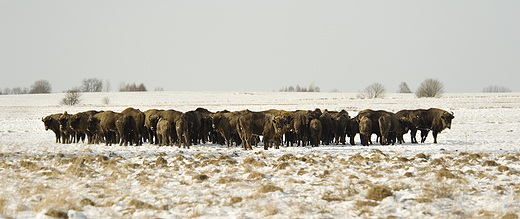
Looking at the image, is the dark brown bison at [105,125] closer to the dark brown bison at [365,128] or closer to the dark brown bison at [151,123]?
the dark brown bison at [151,123]

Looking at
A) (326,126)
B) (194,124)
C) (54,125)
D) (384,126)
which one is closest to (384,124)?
(384,126)

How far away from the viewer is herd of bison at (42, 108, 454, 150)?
18.7 m

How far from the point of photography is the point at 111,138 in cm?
2270

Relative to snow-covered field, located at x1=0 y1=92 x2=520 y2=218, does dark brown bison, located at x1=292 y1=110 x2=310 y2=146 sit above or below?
above

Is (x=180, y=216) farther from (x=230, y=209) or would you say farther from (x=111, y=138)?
(x=111, y=138)

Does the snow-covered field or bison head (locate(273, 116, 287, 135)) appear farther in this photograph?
bison head (locate(273, 116, 287, 135))

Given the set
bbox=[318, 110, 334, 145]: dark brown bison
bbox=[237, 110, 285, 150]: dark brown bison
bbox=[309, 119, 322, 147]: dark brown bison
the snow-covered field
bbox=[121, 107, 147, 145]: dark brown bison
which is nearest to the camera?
the snow-covered field

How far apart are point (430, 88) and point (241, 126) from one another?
213ft

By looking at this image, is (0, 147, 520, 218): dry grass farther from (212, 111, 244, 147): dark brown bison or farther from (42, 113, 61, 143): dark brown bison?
(42, 113, 61, 143): dark brown bison

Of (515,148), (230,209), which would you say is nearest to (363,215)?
(230,209)

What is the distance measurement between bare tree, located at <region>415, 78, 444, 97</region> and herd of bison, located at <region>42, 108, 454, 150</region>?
57.0 m

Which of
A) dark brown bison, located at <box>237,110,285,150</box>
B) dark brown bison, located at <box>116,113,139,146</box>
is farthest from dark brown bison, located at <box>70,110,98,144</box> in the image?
dark brown bison, located at <box>237,110,285,150</box>

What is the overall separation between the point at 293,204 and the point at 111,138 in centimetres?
1696

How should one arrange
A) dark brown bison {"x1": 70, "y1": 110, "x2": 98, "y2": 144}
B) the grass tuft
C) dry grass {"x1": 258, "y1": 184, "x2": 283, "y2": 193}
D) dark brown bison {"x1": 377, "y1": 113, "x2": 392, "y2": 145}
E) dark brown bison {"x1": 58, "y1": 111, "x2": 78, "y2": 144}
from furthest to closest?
dark brown bison {"x1": 58, "y1": 111, "x2": 78, "y2": 144}, dark brown bison {"x1": 70, "y1": 110, "x2": 98, "y2": 144}, dark brown bison {"x1": 377, "y1": 113, "x2": 392, "y2": 145}, dry grass {"x1": 258, "y1": 184, "x2": 283, "y2": 193}, the grass tuft
